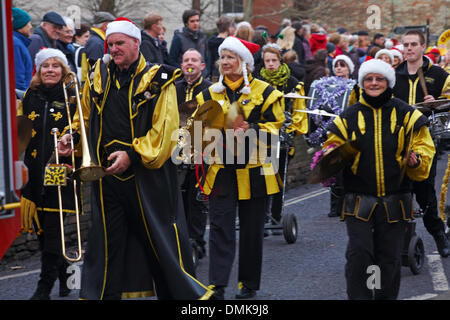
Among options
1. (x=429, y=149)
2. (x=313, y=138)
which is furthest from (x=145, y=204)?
(x=313, y=138)

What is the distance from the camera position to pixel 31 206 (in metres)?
→ 7.25

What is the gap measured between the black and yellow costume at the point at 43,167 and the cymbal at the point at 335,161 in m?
2.18

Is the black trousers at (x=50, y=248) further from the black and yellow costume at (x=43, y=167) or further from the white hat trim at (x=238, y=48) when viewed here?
the white hat trim at (x=238, y=48)

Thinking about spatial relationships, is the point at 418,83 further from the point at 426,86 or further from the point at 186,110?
the point at 186,110

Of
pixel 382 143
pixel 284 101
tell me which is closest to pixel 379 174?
pixel 382 143

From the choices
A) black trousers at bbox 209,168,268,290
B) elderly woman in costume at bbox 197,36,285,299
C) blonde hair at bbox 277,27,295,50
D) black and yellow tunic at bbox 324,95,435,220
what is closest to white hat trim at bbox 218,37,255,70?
elderly woman in costume at bbox 197,36,285,299

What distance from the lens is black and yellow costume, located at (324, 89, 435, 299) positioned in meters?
6.27

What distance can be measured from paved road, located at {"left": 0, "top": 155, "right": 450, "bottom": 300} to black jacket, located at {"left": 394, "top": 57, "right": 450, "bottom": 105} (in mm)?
1639

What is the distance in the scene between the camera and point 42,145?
7254 millimetres

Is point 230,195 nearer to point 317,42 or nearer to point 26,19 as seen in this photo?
point 26,19

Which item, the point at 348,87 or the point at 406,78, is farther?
the point at 348,87

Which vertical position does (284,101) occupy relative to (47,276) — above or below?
above

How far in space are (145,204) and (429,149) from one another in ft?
6.87

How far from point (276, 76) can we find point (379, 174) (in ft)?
13.5
